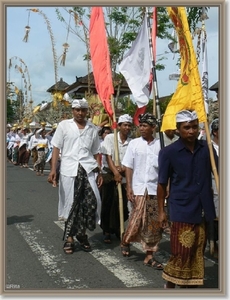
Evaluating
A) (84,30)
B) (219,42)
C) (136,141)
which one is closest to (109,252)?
(136,141)

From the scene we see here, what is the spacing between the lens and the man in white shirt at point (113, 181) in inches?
272

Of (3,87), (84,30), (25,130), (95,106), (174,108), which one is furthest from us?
(25,130)

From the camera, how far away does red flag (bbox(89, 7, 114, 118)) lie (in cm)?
706

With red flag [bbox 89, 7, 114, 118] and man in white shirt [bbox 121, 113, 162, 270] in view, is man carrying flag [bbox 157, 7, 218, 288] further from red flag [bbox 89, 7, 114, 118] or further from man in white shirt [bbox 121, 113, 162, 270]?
red flag [bbox 89, 7, 114, 118]

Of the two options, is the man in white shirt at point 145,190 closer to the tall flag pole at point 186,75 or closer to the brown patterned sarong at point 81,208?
the tall flag pole at point 186,75

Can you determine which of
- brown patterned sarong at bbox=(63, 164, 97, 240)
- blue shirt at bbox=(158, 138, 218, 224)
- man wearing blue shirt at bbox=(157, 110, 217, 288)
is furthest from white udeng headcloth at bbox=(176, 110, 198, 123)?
brown patterned sarong at bbox=(63, 164, 97, 240)

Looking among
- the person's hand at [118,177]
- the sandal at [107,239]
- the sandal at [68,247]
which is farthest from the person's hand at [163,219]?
the sandal at [107,239]

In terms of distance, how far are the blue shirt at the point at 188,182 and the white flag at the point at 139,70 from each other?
8.05ft

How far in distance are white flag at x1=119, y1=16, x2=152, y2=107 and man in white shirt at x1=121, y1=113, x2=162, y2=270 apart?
1.01 m

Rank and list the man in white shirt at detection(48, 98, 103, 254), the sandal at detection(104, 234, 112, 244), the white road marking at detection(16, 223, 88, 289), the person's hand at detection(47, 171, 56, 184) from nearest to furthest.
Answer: the white road marking at detection(16, 223, 88, 289), the person's hand at detection(47, 171, 56, 184), the man in white shirt at detection(48, 98, 103, 254), the sandal at detection(104, 234, 112, 244)

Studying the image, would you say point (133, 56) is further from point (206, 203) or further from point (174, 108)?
point (206, 203)

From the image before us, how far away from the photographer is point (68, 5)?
4891 mm

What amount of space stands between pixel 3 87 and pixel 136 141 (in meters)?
1.85

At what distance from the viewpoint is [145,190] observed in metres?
6.09
